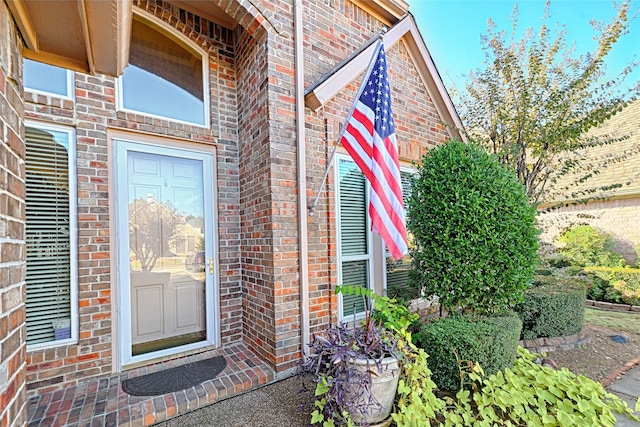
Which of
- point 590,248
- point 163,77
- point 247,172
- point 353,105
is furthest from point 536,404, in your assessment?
point 590,248

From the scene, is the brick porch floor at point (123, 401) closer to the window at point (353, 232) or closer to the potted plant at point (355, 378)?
the potted plant at point (355, 378)

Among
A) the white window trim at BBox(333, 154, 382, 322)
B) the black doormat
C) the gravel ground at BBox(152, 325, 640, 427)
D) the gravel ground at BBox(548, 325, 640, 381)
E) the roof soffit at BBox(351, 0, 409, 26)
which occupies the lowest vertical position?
the gravel ground at BBox(548, 325, 640, 381)

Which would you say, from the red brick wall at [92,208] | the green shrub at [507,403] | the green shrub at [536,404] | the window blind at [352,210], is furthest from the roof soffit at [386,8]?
the green shrub at [536,404]

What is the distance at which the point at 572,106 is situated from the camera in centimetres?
467

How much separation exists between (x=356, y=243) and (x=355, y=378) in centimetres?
206

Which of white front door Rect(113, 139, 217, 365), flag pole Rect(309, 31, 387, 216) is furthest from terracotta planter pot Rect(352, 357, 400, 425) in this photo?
white front door Rect(113, 139, 217, 365)

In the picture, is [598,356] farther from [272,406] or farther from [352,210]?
[272,406]

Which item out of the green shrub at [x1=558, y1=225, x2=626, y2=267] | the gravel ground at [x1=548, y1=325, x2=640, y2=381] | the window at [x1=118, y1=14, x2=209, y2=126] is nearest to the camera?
the window at [x1=118, y1=14, x2=209, y2=126]

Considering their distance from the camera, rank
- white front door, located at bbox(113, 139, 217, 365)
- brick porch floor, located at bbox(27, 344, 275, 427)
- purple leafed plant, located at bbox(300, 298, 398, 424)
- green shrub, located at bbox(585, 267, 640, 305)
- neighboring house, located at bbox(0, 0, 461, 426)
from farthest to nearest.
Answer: green shrub, located at bbox(585, 267, 640, 305) < white front door, located at bbox(113, 139, 217, 365) < neighboring house, located at bbox(0, 0, 461, 426) < brick porch floor, located at bbox(27, 344, 275, 427) < purple leafed plant, located at bbox(300, 298, 398, 424)

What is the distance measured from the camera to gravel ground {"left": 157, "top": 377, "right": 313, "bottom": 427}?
2404 mm

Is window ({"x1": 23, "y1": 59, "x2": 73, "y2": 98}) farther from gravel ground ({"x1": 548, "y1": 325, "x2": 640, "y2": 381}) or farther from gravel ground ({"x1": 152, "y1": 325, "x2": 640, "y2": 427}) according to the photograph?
gravel ground ({"x1": 548, "y1": 325, "x2": 640, "y2": 381})

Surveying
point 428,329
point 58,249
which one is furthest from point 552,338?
point 58,249

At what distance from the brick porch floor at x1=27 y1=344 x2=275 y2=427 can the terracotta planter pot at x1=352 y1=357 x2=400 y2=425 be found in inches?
45.9

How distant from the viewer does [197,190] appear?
3574 mm
